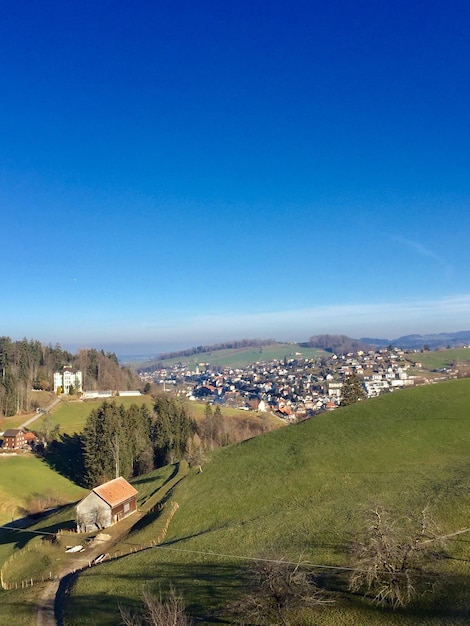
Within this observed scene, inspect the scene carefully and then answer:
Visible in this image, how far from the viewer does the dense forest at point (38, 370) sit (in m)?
111

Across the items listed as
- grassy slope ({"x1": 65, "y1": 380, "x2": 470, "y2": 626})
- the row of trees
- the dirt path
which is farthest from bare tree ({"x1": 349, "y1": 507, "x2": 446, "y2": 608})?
the row of trees

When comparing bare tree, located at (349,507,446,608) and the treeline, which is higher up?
bare tree, located at (349,507,446,608)

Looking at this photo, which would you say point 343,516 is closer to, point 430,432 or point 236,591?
point 236,591

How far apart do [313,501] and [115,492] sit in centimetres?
2222

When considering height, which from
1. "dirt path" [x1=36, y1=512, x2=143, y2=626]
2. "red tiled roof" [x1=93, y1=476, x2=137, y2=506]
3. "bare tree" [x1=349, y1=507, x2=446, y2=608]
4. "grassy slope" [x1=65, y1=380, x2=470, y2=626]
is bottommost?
"dirt path" [x1=36, y1=512, x2=143, y2=626]

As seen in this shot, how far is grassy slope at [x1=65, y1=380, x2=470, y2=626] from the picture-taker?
25.1 m

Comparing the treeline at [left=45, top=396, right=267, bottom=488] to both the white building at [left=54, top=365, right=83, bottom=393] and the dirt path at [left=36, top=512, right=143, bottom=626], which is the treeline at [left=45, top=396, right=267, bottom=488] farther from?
the white building at [left=54, top=365, right=83, bottom=393]

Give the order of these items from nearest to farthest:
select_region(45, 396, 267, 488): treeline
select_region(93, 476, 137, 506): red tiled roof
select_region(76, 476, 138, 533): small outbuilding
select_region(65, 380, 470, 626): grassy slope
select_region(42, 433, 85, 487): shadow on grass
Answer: select_region(65, 380, 470, 626): grassy slope
select_region(76, 476, 138, 533): small outbuilding
select_region(93, 476, 137, 506): red tiled roof
select_region(45, 396, 267, 488): treeline
select_region(42, 433, 85, 487): shadow on grass

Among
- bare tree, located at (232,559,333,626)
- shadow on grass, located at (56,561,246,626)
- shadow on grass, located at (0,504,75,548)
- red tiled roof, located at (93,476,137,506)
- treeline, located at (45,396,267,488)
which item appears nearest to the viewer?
bare tree, located at (232,559,333,626)

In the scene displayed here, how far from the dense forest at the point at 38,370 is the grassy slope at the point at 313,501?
7342 centimetres

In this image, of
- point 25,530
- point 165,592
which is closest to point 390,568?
point 165,592

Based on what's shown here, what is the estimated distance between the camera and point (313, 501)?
36938mm

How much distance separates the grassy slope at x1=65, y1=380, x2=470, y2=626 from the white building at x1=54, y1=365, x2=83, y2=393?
92865 mm

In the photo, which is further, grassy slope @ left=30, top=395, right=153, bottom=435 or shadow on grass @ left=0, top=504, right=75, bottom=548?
grassy slope @ left=30, top=395, right=153, bottom=435
